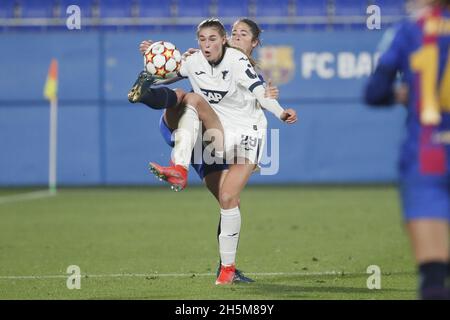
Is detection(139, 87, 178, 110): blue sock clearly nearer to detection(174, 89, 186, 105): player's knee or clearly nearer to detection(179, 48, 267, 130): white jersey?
detection(174, 89, 186, 105): player's knee

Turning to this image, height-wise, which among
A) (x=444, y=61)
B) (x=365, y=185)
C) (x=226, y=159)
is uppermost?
(x=444, y=61)

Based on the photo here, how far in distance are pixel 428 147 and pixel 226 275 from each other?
3.99 m

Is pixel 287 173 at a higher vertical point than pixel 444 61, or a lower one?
lower

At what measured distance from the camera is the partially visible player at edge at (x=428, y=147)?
4.90 metres

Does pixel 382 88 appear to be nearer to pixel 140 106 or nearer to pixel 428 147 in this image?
pixel 428 147

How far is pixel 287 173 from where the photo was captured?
902 inches

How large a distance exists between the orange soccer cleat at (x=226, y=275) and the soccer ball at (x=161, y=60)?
169cm

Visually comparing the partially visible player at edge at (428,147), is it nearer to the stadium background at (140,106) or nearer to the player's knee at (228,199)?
the player's knee at (228,199)

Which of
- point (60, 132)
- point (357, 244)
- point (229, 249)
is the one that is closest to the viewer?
point (229, 249)
